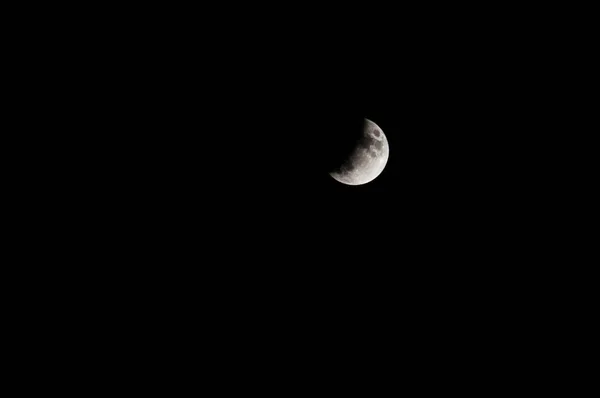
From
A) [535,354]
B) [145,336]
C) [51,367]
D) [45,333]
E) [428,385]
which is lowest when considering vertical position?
[51,367]

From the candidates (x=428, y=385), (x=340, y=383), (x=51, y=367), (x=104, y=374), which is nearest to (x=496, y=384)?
(x=428, y=385)

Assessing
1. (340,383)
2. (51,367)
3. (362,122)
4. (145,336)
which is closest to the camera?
(362,122)

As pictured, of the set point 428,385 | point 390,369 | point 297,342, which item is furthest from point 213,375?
point 428,385

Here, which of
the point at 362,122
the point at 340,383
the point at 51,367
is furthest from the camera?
the point at 340,383

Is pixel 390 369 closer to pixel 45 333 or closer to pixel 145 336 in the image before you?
pixel 145 336

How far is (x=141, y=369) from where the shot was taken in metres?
5.38

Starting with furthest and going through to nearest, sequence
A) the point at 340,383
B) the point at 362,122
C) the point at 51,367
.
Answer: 1. the point at 340,383
2. the point at 51,367
3. the point at 362,122

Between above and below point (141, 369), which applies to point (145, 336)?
above

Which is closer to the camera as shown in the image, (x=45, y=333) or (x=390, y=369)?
(x=45, y=333)

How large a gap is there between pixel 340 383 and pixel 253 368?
4.94 feet

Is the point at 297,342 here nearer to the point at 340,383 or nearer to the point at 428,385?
the point at 340,383

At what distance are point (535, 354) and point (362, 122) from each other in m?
5.13

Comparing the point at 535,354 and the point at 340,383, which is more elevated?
the point at 535,354

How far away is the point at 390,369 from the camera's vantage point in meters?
6.21
